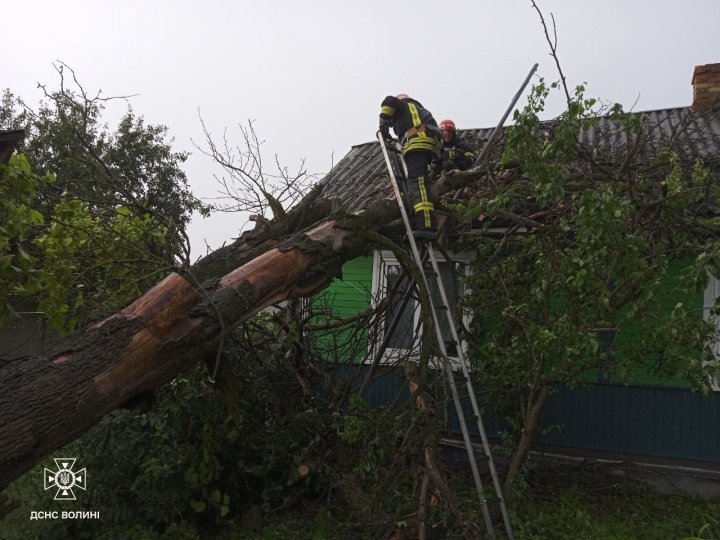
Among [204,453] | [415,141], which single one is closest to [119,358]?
[204,453]

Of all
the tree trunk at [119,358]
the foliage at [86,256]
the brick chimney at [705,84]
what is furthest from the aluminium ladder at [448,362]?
the brick chimney at [705,84]

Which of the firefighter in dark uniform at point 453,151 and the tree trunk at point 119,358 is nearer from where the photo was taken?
the tree trunk at point 119,358

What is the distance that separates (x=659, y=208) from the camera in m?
4.41

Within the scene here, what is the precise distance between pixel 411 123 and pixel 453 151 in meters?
0.54

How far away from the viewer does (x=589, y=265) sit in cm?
379

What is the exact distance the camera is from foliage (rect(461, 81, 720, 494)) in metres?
3.66

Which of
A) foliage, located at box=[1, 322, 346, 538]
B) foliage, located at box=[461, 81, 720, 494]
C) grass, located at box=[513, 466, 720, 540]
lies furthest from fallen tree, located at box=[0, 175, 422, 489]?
grass, located at box=[513, 466, 720, 540]

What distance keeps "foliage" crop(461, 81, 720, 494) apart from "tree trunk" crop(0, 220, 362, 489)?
6.07ft

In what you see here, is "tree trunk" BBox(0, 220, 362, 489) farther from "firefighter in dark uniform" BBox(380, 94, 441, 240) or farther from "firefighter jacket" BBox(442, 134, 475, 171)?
"firefighter jacket" BBox(442, 134, 475, 171)

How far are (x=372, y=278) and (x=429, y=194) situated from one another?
8.74 ft

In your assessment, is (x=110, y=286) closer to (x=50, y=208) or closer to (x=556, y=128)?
(x=50, y=208)

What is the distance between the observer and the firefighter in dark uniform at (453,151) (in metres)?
5.84

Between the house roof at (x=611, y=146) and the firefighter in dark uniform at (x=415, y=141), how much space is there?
43 cm

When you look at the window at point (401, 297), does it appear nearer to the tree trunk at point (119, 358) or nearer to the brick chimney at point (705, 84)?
the tree trunk at point (119, 358)
